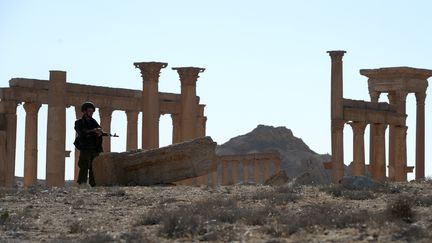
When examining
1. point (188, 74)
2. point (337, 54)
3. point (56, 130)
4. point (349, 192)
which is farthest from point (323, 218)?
point (337, 54)

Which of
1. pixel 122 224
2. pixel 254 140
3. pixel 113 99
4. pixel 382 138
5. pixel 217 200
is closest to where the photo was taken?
pixel 122 224

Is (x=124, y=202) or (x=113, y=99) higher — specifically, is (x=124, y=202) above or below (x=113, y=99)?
below

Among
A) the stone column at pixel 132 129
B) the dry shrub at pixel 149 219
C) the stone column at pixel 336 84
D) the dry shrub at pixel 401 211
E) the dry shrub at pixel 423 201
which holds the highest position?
the stone column at pixel 336 84

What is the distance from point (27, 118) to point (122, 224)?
109 ft

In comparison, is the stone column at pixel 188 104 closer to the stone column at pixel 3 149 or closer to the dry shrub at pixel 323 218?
→ the stone column at pixel 3 149

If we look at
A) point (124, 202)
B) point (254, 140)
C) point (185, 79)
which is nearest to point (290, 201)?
point (124, 202)

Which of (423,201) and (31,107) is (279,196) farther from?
(31,107)

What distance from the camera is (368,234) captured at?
20.0m

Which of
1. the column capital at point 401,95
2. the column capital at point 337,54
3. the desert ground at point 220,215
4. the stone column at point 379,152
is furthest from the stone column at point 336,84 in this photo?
the desert ground at point 220,215

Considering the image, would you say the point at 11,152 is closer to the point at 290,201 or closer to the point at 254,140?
the point at 290,201

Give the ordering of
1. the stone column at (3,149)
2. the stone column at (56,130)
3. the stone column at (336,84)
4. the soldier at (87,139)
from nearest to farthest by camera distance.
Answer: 1. the soldier at (87,139)
2. the stone column at (3,149)
3. the stone column at (56,130)
4. the stone column at (336,84)

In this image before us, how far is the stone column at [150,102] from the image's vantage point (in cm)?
5075

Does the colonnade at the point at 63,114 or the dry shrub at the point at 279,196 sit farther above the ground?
the colonnade at the point at 63,114

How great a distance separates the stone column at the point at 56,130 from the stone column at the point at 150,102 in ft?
15.3
